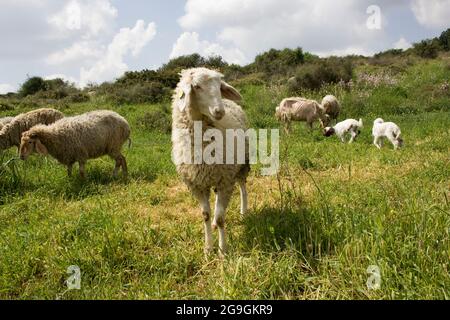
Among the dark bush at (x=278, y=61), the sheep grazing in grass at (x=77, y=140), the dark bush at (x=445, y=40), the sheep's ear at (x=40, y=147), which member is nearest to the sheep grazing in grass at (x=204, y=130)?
the sheep grazing in grass at (x=77, y=140)

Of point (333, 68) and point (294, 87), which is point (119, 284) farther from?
point (333, 68)

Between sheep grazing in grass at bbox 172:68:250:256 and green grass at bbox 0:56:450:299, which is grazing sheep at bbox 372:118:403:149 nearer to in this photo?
green grass at bbox 0:56:450:299

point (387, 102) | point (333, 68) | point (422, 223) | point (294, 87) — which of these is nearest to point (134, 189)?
point (422, 223)

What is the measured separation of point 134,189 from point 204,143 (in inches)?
105

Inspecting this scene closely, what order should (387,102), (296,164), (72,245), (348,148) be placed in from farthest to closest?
1. (387,102)
2. (348,148)
3. (296,164)
4. (72,245)

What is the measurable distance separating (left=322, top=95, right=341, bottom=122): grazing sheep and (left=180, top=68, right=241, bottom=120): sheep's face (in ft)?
36.8

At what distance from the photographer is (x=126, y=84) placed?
25.2 meters

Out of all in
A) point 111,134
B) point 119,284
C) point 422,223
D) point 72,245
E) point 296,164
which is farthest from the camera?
point 111,134

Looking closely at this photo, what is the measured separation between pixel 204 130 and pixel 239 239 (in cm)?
116

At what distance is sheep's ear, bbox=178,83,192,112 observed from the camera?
12.0 feet

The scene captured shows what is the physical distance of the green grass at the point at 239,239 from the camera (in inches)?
110

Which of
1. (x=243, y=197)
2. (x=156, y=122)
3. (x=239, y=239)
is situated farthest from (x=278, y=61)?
(x=239, y=239)

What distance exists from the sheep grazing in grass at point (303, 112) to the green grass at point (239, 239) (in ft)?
21.9

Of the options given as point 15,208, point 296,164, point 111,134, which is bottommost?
point 15,208
